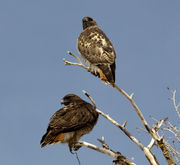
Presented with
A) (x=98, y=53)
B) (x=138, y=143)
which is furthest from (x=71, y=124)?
(x=98, y=53)

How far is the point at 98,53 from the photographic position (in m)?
8.70

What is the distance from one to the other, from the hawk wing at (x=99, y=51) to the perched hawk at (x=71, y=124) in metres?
0.83

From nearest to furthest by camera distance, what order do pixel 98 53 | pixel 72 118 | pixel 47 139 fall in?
pixel 47 139
pixel 72 118
pixel 98 53

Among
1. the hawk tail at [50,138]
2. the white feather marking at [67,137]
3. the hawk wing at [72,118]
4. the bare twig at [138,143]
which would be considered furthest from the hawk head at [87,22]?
the hawk tail at [50,138]

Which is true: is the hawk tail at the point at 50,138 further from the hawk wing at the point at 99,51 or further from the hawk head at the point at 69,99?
the hawk head at the point at 69,99

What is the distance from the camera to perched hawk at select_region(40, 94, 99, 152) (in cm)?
703

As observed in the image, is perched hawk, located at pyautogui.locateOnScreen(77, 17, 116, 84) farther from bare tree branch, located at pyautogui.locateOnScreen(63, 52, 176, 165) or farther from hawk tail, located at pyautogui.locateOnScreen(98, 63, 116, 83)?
bare tree branch, located at pyautogui.locateOnScreen(63, 52, 176, 165)

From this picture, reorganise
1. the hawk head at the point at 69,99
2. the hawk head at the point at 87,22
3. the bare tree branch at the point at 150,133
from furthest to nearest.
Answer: the hawk head at the point at 87,22
the hawk head at the point at 69,99
the bare tree branch at the point at 150,133

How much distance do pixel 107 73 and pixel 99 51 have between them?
3.29 feet

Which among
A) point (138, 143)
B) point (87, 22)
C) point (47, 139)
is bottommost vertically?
point (138, 143)

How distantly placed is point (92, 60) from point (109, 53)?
476mm

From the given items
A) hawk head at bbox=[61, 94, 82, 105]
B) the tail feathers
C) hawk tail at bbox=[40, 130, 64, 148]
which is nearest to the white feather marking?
hawk tail at bbox=[40, 130, 64, 148]

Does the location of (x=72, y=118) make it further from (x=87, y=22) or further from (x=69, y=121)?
(x=87, y=22)

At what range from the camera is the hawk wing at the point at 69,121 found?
701 cm
